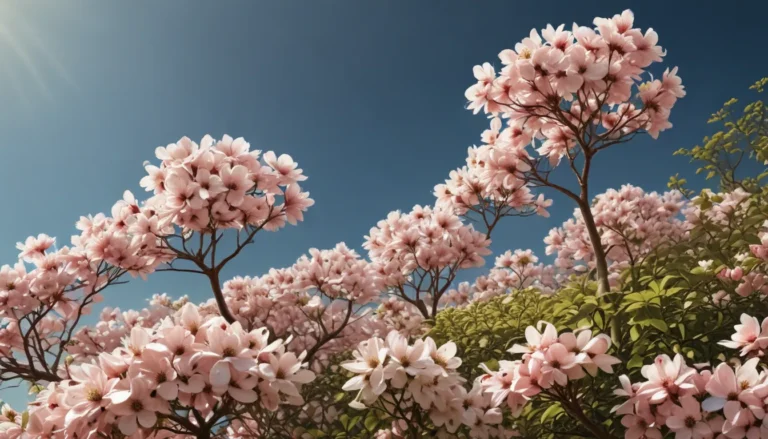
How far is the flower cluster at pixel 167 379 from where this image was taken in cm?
208

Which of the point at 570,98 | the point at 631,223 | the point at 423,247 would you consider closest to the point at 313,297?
the point at 423,247

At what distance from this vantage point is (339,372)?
16.4 ft

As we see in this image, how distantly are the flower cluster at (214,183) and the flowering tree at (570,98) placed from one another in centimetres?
157

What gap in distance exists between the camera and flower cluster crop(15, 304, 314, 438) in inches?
82.0

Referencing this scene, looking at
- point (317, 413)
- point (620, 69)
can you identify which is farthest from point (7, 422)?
point (620, 69)

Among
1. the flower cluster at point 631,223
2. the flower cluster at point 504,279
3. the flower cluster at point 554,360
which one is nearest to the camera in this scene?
the flower cluster at point 554,360

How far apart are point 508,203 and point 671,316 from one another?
246 cm

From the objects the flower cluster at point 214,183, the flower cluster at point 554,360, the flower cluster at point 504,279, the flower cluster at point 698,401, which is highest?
the flower cluster at point 504,279

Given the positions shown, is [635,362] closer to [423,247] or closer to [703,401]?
[703,401]

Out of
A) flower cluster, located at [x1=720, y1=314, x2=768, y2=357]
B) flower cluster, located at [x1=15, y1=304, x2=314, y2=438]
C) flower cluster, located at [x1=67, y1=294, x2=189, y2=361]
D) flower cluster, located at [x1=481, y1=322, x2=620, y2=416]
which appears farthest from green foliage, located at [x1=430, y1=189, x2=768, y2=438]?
flower cluster, located at [x1=67, y1=294, x2=189, y2=361]

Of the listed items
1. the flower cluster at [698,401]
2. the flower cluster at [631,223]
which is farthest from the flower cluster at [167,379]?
the flower cluster at [631,223]

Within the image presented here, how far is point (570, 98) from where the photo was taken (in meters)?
3.59

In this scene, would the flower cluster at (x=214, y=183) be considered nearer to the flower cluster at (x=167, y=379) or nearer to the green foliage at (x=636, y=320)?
the flower cluster at (x=167, y=379)

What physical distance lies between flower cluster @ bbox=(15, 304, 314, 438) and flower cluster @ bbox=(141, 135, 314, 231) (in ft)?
4.62
